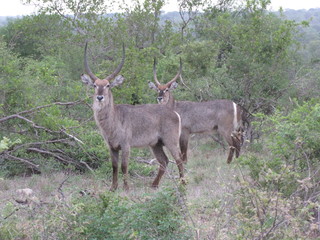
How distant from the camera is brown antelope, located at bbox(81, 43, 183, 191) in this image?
22.0 feet

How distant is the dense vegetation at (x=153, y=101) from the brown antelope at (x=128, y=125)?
0.46 meters

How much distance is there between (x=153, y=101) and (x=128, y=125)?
396cm

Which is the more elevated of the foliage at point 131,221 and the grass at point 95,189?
the foliage at point 131,221

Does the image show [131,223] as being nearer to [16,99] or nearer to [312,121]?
[312,121]

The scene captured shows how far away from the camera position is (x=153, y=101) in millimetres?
10828

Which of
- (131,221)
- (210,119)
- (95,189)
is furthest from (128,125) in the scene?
(131,221)

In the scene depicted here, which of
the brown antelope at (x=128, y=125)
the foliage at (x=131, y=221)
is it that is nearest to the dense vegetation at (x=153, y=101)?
the foliage at (x=131, y=221)

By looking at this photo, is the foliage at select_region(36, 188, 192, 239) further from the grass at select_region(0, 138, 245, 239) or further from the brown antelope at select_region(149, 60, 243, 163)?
the brown antelope at select_region(149, 60, 243, 163)

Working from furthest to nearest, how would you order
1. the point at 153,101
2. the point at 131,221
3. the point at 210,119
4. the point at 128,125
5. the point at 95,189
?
the point at 153,101
the point at 210,119
the point at 128,125
the point at 95,189
the point at 131,221

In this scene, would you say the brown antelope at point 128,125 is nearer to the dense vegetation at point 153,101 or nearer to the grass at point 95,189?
the grass at point 95,189

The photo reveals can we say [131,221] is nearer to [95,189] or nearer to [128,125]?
[95,189]

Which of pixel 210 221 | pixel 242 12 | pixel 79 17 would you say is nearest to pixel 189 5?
pixel 242 12

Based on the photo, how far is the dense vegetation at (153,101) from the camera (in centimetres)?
376

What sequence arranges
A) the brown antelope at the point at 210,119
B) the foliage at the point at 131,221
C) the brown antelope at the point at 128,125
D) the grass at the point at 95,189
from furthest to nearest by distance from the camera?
the brown antelope at the point at 210,119 < the brown antelope at the point at 128,125 < the grass at the point at 95,189 < the foliage at the point at 131,221
